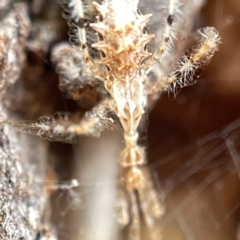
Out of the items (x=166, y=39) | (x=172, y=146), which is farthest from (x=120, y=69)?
(x=172, y=146)

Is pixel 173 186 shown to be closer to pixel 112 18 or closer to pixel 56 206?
pixel 56 206

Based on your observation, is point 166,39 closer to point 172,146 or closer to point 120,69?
point 120,69

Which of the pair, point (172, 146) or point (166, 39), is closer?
point (166, 39)

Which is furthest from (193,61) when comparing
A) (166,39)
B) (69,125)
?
(69,125)

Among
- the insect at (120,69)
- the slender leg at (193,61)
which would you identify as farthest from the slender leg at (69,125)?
the slender leg at (193,61)

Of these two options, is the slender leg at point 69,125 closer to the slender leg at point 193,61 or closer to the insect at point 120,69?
the insect at point 120,69

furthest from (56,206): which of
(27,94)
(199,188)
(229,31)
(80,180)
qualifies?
(229,31)

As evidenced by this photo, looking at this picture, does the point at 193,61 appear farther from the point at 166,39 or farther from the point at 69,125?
the point at 69,125

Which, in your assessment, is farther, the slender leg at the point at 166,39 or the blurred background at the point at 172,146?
the blurred background at the point at 172,146
